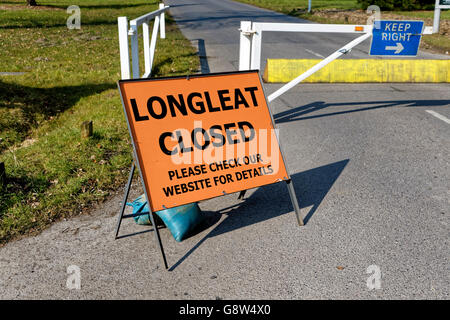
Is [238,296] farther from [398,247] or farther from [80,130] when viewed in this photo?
[80,130]

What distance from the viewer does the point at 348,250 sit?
372cm

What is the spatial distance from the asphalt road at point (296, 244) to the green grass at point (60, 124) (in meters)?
0.39

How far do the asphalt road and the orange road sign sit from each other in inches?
18.7

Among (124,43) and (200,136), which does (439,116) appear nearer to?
(200,136)

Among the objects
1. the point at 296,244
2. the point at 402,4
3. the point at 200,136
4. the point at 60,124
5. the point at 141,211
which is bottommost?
the point at 60,124

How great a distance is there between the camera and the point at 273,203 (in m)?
4.64

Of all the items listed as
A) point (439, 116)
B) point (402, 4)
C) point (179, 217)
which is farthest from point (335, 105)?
point (402, 4)

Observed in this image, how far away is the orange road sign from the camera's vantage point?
3.69 meters

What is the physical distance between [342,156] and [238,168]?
2.33 meters

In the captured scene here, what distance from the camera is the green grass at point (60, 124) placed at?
4.51 m

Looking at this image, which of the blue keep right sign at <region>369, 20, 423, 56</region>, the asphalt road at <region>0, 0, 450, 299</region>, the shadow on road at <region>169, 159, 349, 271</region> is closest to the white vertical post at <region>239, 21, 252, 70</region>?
the asphalt road at <region>0, 0, 450, 299</region>

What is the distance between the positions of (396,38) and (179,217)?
15.7 feet

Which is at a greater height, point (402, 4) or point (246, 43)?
point (246, 43)

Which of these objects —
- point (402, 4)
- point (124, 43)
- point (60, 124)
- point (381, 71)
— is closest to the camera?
point (60, 124)
